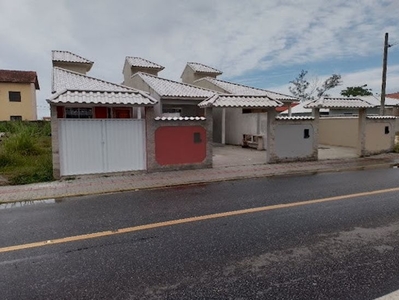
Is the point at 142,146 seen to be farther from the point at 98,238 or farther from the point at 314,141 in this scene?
the point at 314,141

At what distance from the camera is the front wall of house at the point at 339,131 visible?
1872 cm

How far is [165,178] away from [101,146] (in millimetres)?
2392

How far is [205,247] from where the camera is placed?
4332 mm

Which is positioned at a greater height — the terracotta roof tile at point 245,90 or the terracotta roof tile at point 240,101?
the terracotta roof tile at point 245,90

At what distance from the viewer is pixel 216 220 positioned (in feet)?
18.1

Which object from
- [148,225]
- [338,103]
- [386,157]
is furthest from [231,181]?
[386,157]

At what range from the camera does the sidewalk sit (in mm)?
8055

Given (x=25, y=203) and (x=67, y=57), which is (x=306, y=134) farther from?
(x=67, y=57)

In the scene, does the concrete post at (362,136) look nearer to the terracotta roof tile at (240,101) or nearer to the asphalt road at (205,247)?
the terracotta roof tile at (240,101)

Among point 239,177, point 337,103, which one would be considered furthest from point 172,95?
point 337,103

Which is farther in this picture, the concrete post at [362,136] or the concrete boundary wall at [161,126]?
the concrete post at [362,136]

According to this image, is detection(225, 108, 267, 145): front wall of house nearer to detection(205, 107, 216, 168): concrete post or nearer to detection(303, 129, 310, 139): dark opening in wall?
detection(303, 129, 310, 139): dark opening in wall

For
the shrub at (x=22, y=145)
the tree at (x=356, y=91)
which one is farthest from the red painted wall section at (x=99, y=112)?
the tree at (x=356, y=91)

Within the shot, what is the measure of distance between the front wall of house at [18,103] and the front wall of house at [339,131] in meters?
33.2
